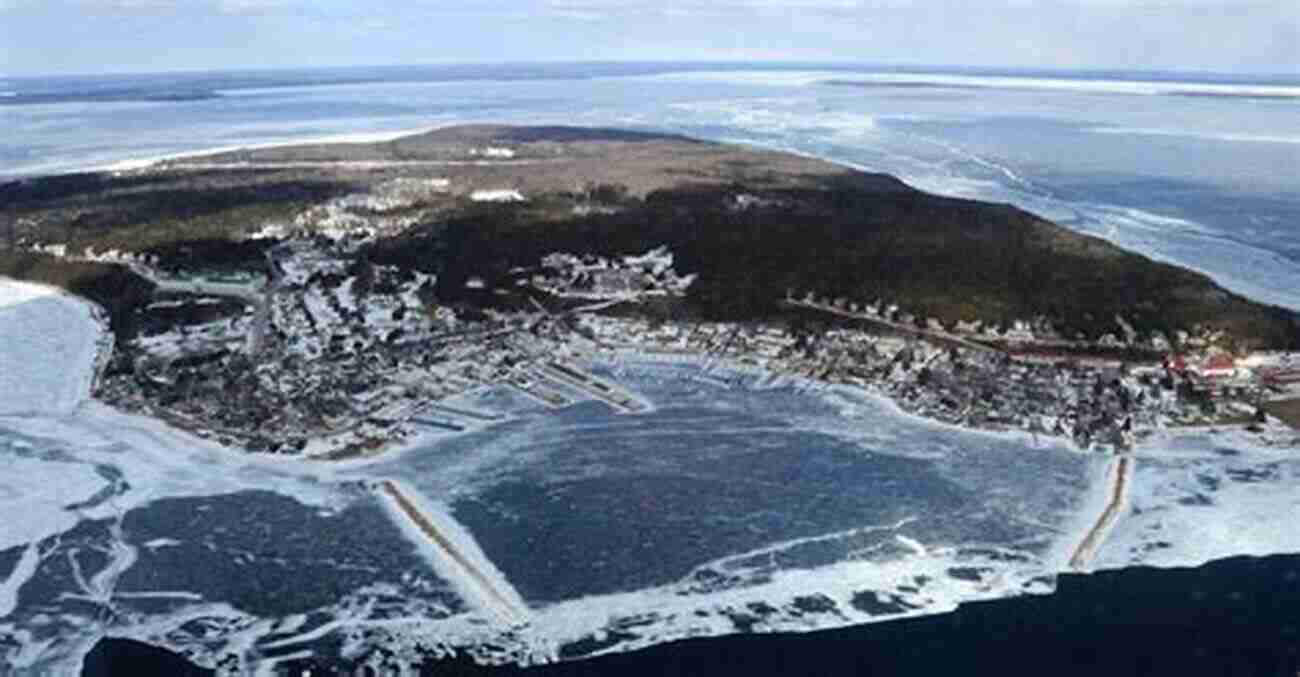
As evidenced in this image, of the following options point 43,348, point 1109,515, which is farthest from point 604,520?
point 43,348

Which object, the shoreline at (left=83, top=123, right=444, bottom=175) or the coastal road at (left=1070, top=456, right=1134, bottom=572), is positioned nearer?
the coastal road at (left=1070, top=456, right=1134, bottom=572)

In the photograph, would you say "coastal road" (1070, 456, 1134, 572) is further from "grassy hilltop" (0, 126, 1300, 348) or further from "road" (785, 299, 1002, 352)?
"grassy hilltop" (0, 126, 1300, 348)

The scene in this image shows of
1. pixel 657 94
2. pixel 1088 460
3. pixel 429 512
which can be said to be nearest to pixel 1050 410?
pixel 1088 460

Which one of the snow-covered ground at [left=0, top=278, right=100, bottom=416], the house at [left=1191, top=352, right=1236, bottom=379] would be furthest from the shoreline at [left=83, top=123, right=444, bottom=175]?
the house at [left=1191, top=352, right=1236, bottom=379]

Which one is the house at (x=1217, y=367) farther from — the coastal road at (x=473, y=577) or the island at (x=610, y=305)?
the coastal road at (x=473, y=577)

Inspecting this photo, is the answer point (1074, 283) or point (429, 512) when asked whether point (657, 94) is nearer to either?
point (1074, 283)
